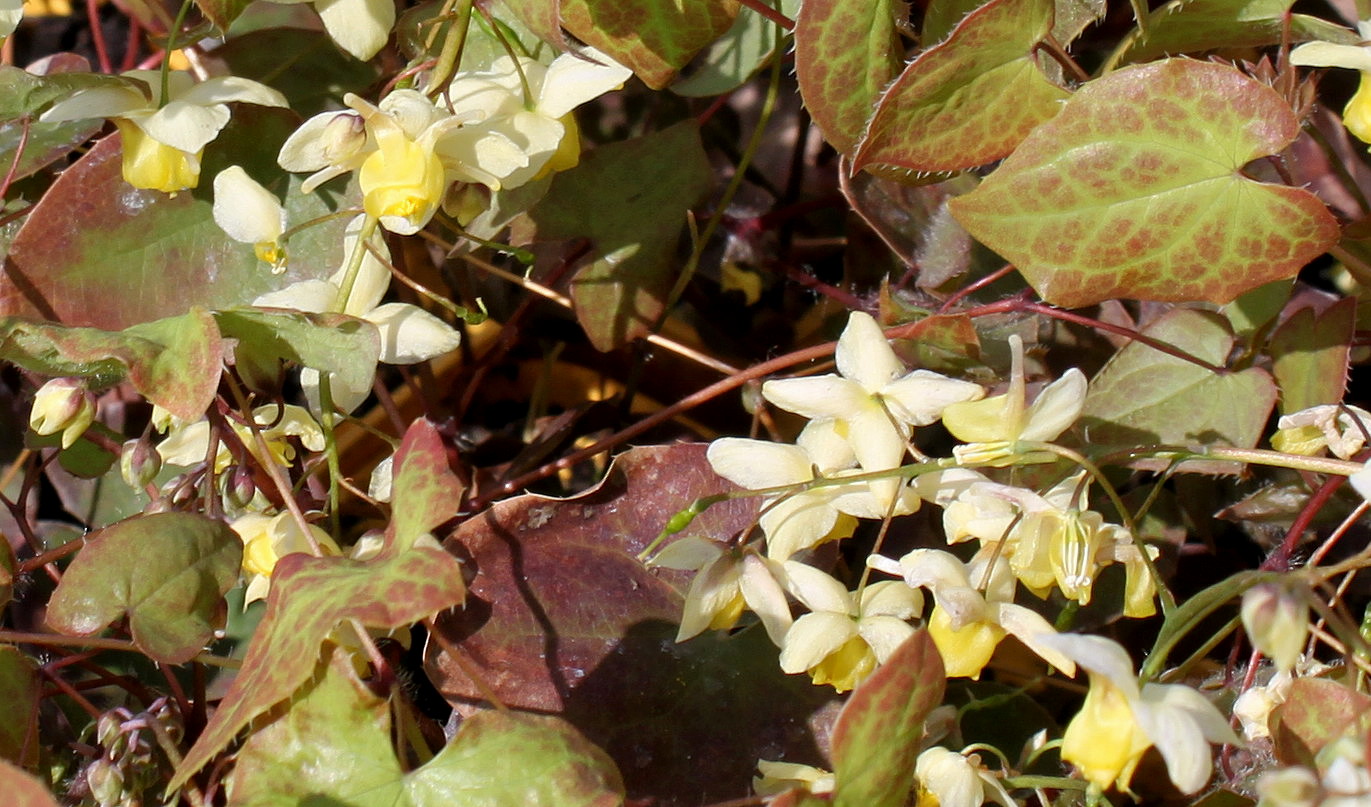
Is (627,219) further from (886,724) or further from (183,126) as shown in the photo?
(886,724)

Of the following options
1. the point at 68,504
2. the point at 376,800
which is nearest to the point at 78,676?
the point at 68,504

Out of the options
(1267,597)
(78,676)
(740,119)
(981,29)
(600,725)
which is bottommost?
(78,676)

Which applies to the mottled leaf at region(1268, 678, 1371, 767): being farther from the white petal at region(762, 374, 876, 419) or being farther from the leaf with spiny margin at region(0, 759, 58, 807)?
the leaf with spiny margin at region(0, 759, 58, 807)

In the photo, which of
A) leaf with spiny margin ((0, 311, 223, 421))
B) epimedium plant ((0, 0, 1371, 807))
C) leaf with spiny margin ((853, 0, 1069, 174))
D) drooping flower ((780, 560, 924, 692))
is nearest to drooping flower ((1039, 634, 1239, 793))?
epimedium plant ((0, 0, 1371, 807))

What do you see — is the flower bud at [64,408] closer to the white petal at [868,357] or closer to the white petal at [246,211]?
the white petal at [246,211]

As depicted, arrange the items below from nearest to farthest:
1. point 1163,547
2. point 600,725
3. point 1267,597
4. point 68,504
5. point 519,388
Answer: point 1267,597 < point 600,725 < point 1163,547 < point 68,504 < point 519,388

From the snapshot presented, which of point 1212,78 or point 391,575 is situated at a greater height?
point 1212,78

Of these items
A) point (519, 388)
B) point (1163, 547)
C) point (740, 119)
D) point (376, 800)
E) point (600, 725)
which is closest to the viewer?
point (376, 800)

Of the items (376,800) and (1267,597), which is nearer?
(1267,597)

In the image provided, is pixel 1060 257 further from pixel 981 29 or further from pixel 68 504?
pixel 68 504
